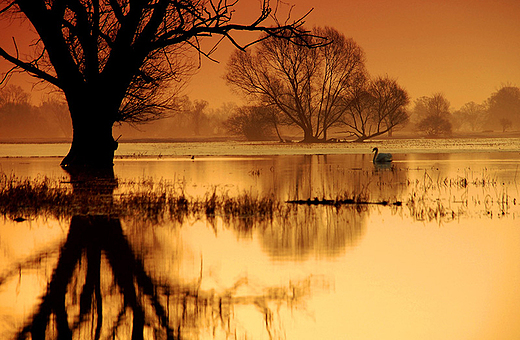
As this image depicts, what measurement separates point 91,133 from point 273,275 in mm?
17087

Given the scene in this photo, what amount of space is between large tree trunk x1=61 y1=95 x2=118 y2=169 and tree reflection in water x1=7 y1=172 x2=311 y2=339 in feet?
48.3

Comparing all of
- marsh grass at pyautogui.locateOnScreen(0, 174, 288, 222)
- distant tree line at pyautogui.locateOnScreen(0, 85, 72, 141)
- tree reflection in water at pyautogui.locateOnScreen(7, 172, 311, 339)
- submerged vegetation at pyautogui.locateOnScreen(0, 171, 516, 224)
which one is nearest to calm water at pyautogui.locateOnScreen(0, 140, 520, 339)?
tree reflection in water at pyautogui.locateOnScreen(7, 172, 311, 339)

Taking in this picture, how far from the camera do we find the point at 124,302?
19.6 ft

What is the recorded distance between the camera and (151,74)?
30531 mm

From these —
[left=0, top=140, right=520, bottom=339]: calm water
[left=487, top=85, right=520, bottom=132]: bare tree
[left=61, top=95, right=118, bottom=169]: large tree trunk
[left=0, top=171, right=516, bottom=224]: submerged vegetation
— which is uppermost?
[left=487, top=85, right=520, bottom=132]: bare tree

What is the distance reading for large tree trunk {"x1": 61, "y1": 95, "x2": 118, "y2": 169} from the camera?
22562 mm

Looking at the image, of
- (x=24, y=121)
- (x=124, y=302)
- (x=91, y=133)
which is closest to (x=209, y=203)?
(x=124, y=302)

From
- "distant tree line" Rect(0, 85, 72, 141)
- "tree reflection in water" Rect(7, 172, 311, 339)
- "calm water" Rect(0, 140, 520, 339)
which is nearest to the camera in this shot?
"tree reflection in water" Rect(7, 172, 311, 339)

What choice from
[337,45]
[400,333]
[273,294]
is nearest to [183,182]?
[273,294]

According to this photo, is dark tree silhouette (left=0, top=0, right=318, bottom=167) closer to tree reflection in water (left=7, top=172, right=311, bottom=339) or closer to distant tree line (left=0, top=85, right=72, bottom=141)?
tree reflection in water (left=7, top=172, right=311, bottom=339)

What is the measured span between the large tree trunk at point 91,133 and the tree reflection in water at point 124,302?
14.7 meters

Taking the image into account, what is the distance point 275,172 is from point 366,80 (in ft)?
147

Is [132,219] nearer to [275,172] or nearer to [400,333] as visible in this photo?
[400,333]

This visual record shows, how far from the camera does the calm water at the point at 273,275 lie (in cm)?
537
